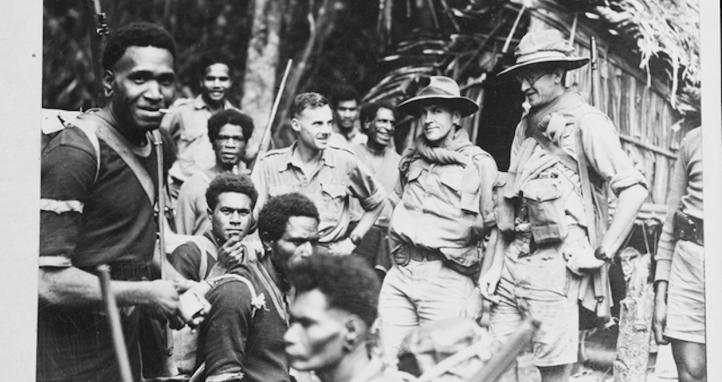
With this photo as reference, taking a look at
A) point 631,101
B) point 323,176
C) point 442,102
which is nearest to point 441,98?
point 442,102

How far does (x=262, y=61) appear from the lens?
8.16 metres

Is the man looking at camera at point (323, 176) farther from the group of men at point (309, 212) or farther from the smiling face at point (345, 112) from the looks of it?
the smiling face at point (345, 112)

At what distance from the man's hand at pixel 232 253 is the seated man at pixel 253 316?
0.26 feet

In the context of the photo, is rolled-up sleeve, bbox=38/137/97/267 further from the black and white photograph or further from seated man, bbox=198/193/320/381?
seated man, bbox=198/193/320/381

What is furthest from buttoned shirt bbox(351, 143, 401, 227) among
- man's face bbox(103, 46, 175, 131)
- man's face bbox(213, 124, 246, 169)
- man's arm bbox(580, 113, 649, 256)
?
man's face bbox(103, 46, 175, 131)

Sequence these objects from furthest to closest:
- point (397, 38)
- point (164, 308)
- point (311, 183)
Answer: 1. point (397, 38)
2. point (311, 183)
3. point (164, 308)

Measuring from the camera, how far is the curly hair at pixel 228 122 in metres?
7.79

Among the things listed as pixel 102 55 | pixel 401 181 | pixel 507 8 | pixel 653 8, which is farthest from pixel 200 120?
pixel 653 8

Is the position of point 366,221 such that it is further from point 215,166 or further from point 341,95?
point 215,166

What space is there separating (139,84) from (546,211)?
8.76 ft

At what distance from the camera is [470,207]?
7809mm

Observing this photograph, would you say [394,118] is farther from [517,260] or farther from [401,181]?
[517,260]

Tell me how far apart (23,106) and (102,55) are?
0.57 meters

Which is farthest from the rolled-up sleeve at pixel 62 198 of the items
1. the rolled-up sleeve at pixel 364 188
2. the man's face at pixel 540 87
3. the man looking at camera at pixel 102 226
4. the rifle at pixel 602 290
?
the rifle at pixel 602 290
